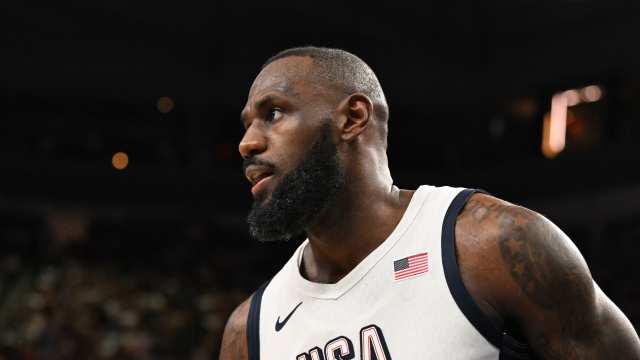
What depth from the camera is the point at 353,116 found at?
2172 millimetres

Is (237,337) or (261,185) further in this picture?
(237,337)

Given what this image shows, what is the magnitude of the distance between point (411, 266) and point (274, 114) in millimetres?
563

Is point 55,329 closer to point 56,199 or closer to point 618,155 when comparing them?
point 56,199

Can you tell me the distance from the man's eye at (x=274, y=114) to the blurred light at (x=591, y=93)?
1194cm

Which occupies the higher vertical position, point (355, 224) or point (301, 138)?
point (301, 138)

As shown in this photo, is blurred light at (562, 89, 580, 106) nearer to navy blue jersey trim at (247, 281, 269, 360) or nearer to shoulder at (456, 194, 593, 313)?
navy blue jersey trim at (247, 281, 269, 360)

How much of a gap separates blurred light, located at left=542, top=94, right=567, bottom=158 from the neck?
467 inches

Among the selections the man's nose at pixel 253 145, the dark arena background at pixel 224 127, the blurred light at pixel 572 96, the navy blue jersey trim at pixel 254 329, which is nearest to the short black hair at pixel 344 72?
the man's nose at pixel 253 145

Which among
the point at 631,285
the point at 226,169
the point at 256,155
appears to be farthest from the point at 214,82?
the point at 256,155

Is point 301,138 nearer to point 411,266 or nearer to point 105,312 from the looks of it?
point 411,266

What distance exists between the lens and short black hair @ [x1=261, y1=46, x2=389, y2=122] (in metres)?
2.18

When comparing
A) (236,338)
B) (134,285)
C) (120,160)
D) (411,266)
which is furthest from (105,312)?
(411,266)

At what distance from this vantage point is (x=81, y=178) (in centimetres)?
1440

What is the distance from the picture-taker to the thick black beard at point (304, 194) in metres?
2.08
